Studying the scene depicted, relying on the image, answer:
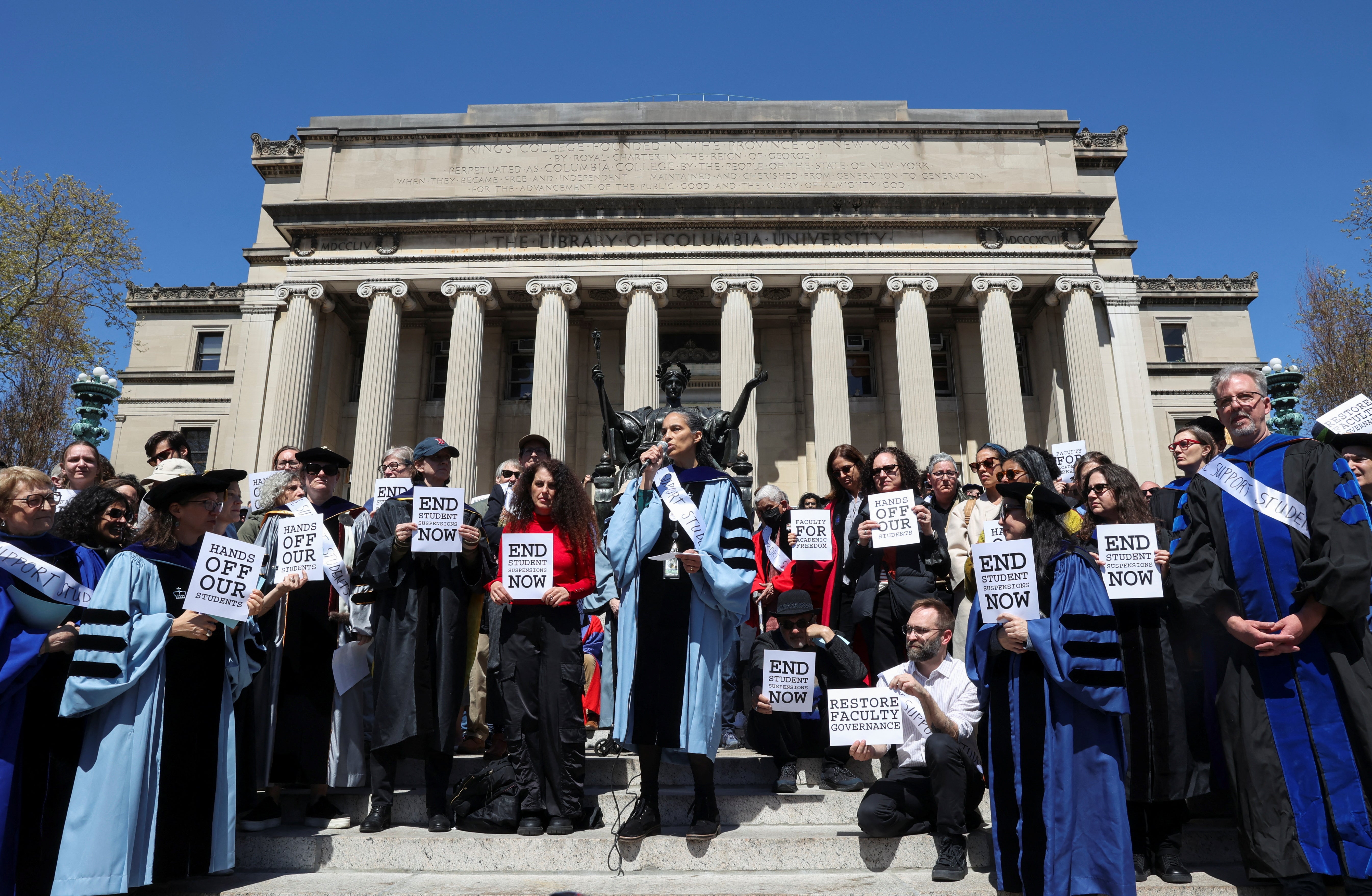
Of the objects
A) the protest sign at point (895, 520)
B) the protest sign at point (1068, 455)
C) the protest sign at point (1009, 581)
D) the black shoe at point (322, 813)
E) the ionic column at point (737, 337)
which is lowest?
the black shoe at point (322, 813)

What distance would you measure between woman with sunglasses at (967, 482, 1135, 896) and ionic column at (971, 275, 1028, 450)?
22863mm

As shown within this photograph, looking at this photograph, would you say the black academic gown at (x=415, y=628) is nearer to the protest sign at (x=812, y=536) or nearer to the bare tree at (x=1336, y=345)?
the protest sign at (x=812, y=536)

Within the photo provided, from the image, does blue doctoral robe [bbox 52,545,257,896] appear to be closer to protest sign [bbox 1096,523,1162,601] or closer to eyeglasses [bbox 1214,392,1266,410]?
protest sign [bbox 1096,523,1162,601]

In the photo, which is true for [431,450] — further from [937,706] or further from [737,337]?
[737,337]

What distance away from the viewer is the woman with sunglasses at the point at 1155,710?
5.00 m

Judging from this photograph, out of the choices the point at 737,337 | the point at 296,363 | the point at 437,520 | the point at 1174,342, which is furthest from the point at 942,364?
the point at 437,520

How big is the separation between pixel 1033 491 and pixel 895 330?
25901mm

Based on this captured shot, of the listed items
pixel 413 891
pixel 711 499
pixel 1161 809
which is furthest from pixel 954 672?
pixel 413 891

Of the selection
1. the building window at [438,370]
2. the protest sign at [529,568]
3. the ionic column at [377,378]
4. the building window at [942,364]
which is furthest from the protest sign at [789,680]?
the building window at [438,370]

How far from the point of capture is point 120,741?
4.42 metres

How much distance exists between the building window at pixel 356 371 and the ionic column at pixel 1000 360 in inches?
881

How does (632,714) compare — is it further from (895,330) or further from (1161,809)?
(895,330)

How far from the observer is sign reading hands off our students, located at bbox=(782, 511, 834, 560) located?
22.6ft

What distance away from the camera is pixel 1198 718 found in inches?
208
